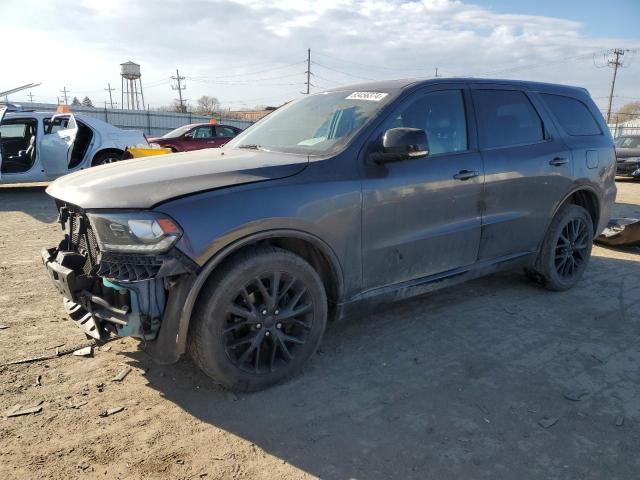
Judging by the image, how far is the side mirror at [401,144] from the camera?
309cm

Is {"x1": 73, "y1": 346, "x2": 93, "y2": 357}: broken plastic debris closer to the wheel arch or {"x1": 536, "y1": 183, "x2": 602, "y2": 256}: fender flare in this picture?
{"x1": 536, "y1": 183, "x2": 602, "y2": 256}: fender flare

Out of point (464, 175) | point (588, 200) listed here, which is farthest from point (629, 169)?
point (464, 175)

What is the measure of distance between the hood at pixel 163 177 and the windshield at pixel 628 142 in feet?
57.8

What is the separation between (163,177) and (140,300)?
69 cm

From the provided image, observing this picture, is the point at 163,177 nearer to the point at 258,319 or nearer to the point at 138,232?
the point at 138,232

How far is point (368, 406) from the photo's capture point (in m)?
2.84

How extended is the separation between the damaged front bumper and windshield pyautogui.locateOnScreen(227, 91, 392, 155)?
1.24 meters

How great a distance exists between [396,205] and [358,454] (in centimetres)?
156

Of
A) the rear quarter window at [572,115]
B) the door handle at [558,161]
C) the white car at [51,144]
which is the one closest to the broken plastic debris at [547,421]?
the door handle at [558,161]

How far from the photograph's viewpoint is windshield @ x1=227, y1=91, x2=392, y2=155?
132 inches

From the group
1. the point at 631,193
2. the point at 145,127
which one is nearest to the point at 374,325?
the point at 631,193

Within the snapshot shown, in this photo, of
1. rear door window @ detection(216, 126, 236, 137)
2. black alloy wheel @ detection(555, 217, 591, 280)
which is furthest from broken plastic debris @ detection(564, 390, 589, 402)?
rear door window @ detection(216, 126, 236, 137)

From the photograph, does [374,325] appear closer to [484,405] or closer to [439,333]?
[439,333]

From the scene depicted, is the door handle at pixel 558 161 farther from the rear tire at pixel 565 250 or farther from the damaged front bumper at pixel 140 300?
the damaged front bumper at pixel 140 300
